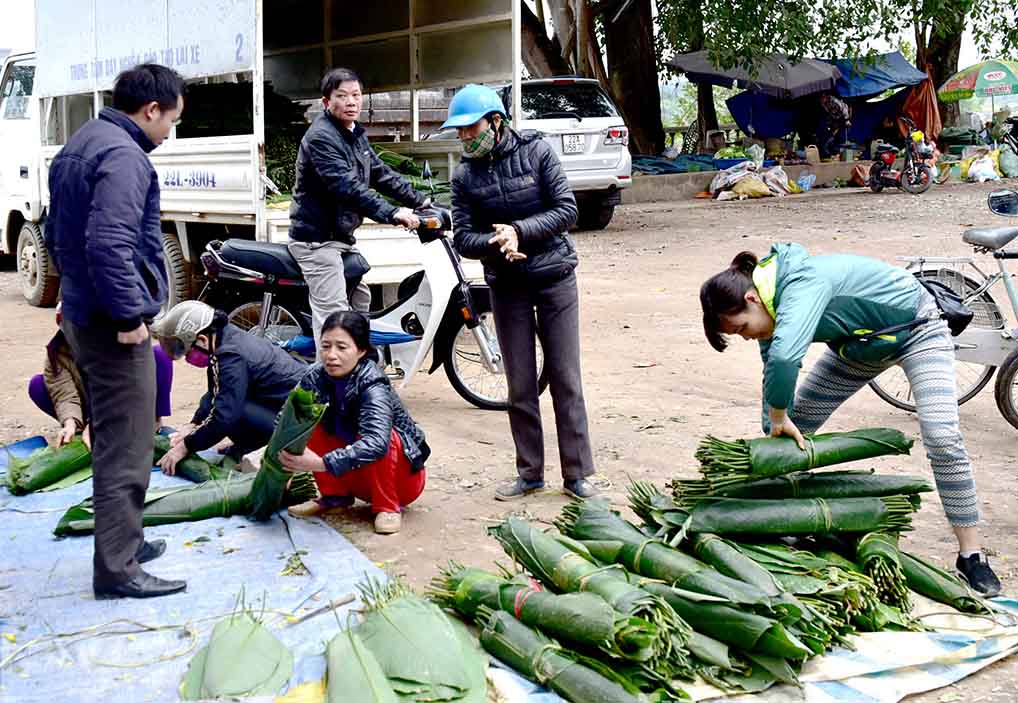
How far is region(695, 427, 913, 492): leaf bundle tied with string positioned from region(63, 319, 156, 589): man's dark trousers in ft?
6.28

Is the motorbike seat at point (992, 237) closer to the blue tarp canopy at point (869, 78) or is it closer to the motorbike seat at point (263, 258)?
the motorbike seat at point (263, 258)

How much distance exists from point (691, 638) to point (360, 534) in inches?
73.2

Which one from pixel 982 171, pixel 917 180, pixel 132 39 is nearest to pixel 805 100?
pixel 982 171

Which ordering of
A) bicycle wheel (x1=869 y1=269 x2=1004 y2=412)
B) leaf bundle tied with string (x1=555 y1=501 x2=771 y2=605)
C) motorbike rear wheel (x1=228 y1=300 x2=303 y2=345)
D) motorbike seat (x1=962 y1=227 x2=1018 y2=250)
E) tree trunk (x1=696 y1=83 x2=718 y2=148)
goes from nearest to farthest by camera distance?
leaf bundle tied with string (x1=555 y1=501 x2=771 y2=605) < motorbike seat (x1=962 y1=227 x2=1018 y2=250) < bicycle wheel (x1=869 y1=269 x2=1004 y2=412) < motorbike rear wheel (x1=228 y1=300 x2=303 y2=345) < tree trunk (x1=696 y1=83 x2=718 y2=148)

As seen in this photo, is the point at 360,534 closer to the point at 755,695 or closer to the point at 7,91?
the point at 755,695

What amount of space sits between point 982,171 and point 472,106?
1992 centimetres

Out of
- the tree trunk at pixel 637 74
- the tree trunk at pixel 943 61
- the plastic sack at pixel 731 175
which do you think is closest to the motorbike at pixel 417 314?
the plastic sack at pixel 731 175

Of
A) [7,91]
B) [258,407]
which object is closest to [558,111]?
[7,91]

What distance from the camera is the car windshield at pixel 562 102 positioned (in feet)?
50.6

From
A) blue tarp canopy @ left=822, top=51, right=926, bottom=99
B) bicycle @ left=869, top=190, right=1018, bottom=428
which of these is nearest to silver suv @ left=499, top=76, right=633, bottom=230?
bicycle @ left=869, top=190, right=1018, bottom=428

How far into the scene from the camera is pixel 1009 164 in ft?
75.9

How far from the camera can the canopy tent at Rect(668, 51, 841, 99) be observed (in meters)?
22.4

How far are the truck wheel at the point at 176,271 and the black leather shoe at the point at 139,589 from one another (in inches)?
245

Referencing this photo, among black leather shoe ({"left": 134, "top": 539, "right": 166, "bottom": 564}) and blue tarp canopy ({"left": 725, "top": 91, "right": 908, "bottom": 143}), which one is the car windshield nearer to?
blue tarp canopy ({"left": 725, "top": 91, "right": 908, "bottom": 143})
